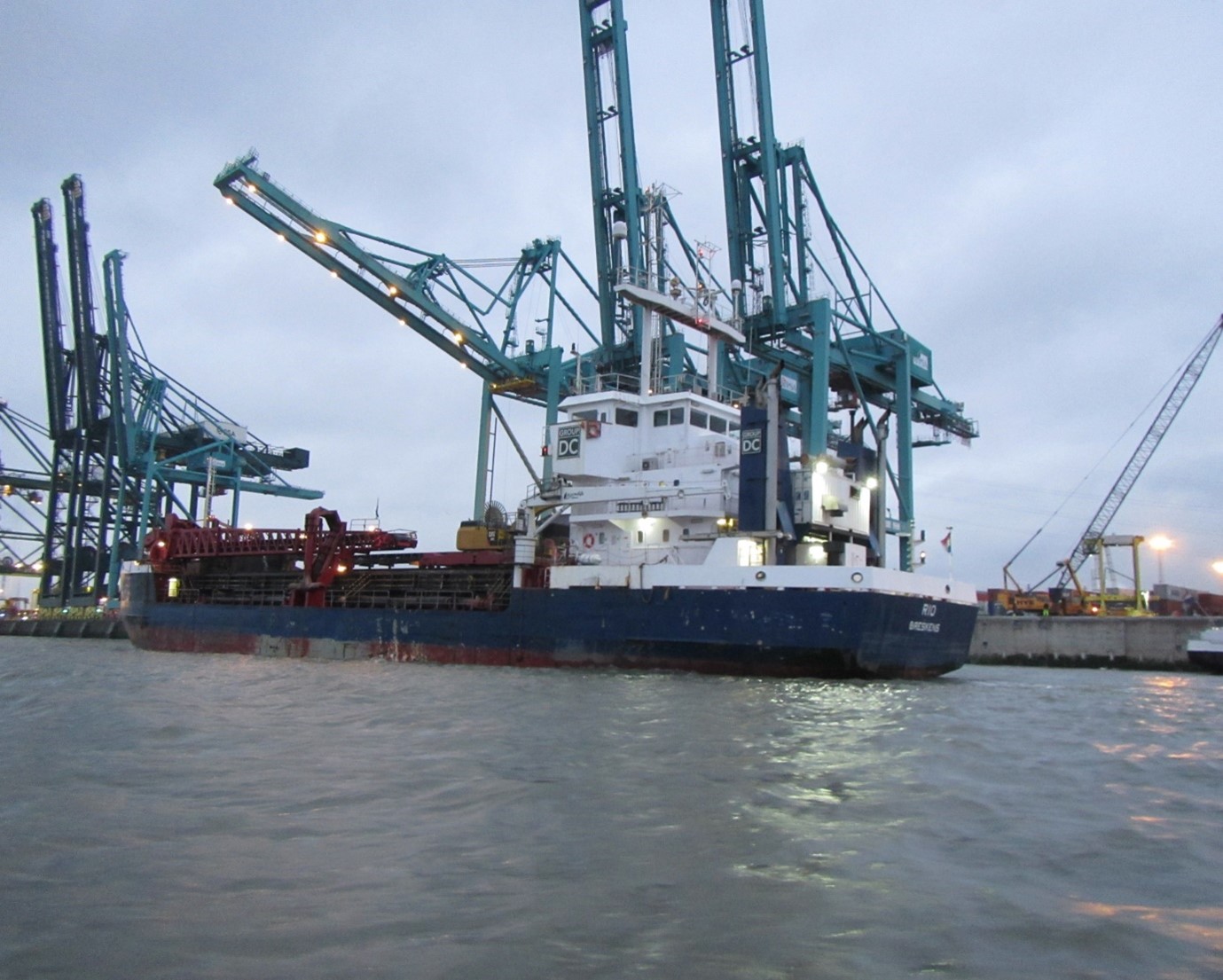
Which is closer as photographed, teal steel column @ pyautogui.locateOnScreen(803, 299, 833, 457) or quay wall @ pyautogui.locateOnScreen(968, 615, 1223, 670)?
teal steel column @ pyautogui.locateOnScreen(803, 299, 833, 457)

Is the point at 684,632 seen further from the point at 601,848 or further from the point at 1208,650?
the point at 1208,650

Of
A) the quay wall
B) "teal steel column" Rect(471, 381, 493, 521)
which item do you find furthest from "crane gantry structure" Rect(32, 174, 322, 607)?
the quay wall

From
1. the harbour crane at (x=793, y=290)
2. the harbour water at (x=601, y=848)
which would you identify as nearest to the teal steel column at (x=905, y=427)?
the harbour crane at (x=793, y=290)

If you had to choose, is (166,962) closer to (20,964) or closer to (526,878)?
(20,964)

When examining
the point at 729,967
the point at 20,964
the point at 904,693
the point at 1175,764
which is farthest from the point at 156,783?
the point at 904,693

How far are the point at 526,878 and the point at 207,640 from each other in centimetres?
2784

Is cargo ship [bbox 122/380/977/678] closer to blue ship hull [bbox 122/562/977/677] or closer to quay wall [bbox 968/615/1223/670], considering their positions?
blue ship hull [bbox 122/562/977/677]

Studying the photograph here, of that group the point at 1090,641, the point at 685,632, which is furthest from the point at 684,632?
the point at 1090,641

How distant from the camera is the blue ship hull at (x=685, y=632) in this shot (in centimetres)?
1772

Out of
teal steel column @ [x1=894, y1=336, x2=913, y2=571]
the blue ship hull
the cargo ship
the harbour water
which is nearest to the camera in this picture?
the harbour water

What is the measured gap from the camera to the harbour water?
3.65 metres

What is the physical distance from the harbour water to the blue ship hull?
7.12 metres

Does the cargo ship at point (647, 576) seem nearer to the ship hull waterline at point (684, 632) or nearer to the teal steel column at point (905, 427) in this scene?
the ship hull waterline at point (684, 632)

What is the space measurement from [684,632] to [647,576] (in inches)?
57.8
